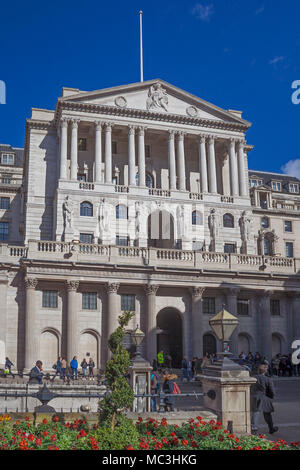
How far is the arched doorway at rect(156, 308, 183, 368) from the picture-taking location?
50156mm

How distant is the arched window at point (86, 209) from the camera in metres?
53.0

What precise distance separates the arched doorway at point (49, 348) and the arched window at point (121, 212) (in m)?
14.1

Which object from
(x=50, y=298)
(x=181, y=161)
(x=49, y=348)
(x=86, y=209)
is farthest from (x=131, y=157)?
(x=49, y=348)

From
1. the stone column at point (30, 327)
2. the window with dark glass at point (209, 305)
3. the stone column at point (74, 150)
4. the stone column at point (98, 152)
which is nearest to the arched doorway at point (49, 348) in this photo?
the stone column at point (30, 327)

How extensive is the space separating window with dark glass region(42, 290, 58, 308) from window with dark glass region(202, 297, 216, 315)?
1360 cm

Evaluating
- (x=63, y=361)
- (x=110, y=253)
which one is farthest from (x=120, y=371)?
(x=110, y=253)

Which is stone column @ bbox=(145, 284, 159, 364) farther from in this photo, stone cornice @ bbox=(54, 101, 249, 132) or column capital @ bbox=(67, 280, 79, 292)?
stone cornice @ bbox=(54, 101, 249, 132)

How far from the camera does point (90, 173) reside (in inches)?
2281

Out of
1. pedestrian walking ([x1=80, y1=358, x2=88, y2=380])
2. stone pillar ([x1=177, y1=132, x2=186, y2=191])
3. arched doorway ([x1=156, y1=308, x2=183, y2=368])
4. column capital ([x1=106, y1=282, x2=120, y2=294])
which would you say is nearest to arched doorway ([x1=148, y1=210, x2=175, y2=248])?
stone pillar ([x1=177, y1=132, x2=186, y2=191])

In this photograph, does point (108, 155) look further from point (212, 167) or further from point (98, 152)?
point (212, 167)

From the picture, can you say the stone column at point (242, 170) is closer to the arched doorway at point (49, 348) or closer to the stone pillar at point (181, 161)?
the stone pillar at point (181, 161)

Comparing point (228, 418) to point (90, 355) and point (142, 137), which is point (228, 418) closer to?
point (90, 355)

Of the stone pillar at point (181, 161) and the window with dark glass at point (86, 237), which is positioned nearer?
the window with dark glass at point (86, 237)

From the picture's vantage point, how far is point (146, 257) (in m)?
47.5
